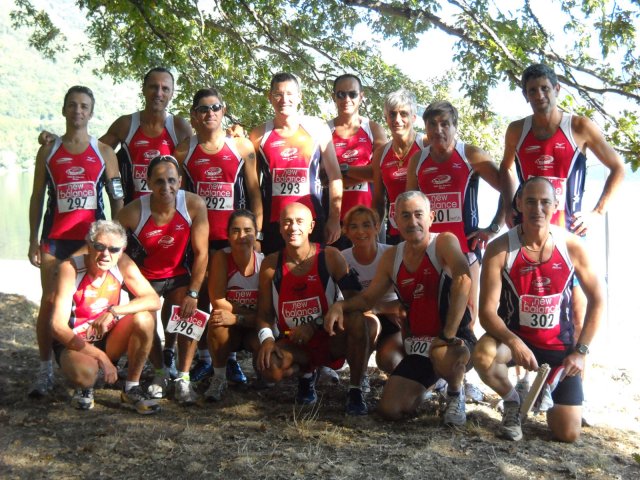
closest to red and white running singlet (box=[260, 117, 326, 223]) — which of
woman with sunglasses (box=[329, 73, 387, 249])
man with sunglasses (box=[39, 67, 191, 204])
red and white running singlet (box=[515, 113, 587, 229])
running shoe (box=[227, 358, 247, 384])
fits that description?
woman with sunglasses (box=[329, 73, 387, 249])

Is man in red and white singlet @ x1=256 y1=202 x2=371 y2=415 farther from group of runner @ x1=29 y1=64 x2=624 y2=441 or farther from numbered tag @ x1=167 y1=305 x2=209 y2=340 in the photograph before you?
numbered tag @ x1=167 y1=305 x2=209 y2=340

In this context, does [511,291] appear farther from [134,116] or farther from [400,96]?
[134,116]

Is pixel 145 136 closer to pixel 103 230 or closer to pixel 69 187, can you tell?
pixel 69 187

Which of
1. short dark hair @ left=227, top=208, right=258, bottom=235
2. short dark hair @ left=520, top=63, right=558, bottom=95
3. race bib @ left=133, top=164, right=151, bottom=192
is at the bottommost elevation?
short dark hair @ left=227, top=208, right=258, bottom=235

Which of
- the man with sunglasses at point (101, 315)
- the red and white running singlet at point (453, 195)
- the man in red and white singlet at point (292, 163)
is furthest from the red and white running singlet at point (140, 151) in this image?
the red and white running singlet at point (453, 195)

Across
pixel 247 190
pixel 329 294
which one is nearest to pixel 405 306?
pixel 329 294

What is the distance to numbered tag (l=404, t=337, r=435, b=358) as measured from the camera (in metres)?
4.95

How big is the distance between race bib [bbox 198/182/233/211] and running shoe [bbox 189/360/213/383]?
1286 millimetres

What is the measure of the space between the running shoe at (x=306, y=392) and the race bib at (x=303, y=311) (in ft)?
1.42

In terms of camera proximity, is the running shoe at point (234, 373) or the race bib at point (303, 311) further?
the running shoe at point (234, 373)

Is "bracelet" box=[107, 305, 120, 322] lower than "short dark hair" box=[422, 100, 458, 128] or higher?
lower

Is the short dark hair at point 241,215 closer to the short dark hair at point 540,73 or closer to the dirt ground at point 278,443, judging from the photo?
the dirt ground at point 278,443

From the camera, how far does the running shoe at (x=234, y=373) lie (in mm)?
5702

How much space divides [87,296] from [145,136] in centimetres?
164
